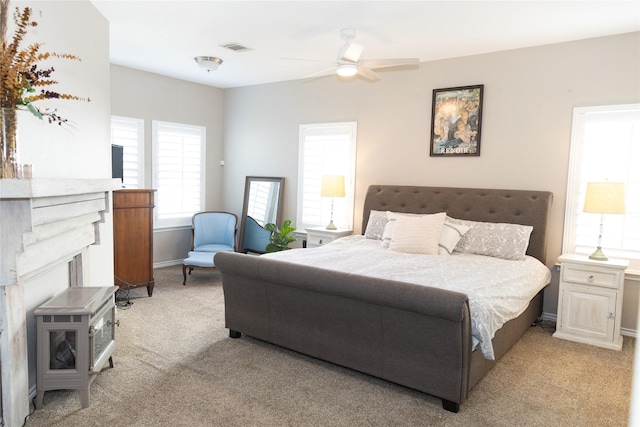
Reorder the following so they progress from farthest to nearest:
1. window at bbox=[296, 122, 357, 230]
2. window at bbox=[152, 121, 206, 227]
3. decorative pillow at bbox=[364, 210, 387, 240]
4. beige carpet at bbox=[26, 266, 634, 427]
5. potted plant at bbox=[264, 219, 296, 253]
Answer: window at bbox=[152, 121, 206, 227] < potted plant at bbox=[264, 219, 296, 253] < window at bbox=[296, 122, 357, 230] < decorative pillow at bbox=[364, 210, 387, 240] < beige carpet at bbox=[26, 266, 634, 427]

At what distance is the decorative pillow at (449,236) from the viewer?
4230mm

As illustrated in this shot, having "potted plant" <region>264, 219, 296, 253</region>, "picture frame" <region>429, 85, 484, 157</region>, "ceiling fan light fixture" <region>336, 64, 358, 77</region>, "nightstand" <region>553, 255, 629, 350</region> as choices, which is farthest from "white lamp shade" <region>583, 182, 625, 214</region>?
"potted plant" <region>264, 219, 296, 253</region>

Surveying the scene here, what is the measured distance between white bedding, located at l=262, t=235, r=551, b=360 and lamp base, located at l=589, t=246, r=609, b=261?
42 cm

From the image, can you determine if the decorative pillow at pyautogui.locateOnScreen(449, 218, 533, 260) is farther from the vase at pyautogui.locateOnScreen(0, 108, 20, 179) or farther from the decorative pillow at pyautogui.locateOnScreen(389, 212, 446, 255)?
the vase at pyautogui.locateOnScreen(0, 108, 20, 179)

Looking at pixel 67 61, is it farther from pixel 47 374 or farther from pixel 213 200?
pixel 213 200

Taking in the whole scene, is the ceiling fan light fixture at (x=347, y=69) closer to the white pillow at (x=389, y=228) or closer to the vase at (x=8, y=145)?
the white pillow at (x=389, y=228)

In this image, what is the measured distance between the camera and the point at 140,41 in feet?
14.9

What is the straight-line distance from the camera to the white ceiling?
3.46m

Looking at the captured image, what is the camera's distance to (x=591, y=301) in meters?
3.79

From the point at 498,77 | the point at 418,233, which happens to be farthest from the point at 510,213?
the point at 498,77

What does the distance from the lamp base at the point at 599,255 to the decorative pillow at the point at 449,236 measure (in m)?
1.10

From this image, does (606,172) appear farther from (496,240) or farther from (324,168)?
(324,168)

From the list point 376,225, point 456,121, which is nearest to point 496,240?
point 376,225

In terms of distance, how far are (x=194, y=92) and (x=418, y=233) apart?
4.16 metres
